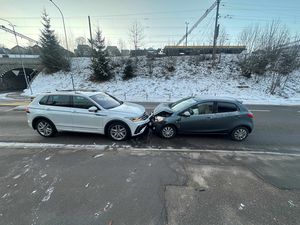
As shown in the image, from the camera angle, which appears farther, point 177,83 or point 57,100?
point 177,83

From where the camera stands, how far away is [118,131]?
562cm

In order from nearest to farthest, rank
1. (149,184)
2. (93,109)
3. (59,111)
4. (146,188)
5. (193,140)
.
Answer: (146,188) → (149,184) → (93,109) → (59,111) → (193,140)

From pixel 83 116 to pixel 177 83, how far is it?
55.1 feet

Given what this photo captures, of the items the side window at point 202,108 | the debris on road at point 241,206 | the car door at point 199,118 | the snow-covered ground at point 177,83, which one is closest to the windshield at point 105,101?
the car door at point 199,118

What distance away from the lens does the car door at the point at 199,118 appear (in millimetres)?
5723

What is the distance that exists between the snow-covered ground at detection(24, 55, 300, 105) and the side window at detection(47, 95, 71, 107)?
412 inches

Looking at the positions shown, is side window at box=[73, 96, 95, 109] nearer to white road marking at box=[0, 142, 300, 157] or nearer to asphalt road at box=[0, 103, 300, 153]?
asphalt road at box=[0, 103, 300, 153]

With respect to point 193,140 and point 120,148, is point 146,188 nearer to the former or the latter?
point 120,148

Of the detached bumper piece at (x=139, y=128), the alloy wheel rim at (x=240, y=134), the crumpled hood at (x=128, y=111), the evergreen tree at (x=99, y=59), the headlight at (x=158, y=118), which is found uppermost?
the evergreen tree at (x=99, y=59)

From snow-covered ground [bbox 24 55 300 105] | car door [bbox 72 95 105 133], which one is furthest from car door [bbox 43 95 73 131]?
snow-covered ground [bbox 24 55 300 105]

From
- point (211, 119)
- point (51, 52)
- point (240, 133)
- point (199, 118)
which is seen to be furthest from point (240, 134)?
point (51, 52)

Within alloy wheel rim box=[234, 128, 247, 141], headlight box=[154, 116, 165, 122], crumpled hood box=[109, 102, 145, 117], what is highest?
crumpled hood box=[109, 102, 145, 117]

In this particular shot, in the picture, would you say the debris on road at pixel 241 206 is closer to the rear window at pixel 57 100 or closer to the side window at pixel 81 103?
the side window at pixel 81 103

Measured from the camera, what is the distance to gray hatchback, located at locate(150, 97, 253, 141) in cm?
572
